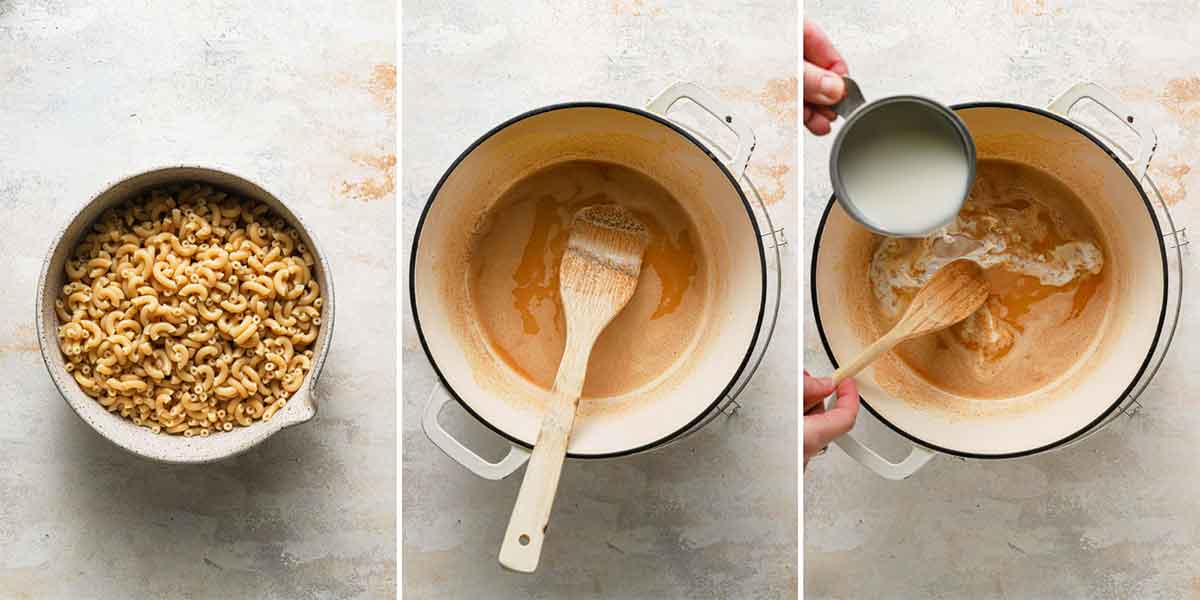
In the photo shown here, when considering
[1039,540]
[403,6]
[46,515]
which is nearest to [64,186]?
[46,515]

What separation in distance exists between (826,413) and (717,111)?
0.23m

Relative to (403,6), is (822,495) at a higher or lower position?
lower

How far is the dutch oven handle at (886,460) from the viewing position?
2.49 feet

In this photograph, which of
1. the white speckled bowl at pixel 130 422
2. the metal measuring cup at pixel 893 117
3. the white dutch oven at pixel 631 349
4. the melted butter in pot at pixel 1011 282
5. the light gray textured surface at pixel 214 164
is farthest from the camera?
the light gray textured surface at pixel 214 164

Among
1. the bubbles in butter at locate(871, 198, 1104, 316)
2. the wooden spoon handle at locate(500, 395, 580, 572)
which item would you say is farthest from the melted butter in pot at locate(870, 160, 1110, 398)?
the wooden spoon handle at locate(500, 395, 580, 572)

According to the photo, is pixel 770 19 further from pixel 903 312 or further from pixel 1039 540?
pixel 1039 540

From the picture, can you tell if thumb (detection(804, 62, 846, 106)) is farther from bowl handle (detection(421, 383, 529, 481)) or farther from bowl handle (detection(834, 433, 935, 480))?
bowl handle (detection(421, 383, 529, 481))

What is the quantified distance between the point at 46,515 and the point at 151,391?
0.72 feet

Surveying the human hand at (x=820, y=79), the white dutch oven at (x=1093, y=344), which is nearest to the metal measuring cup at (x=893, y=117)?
the human hand at (x=820, y=79)

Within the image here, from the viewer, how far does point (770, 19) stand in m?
0.68

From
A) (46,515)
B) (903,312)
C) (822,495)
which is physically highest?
(903,312)

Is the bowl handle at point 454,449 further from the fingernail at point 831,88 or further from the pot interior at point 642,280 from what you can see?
the fingernail at point 831,88

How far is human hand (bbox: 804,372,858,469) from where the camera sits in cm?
67

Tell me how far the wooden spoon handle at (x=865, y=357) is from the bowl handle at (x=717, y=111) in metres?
0.16
